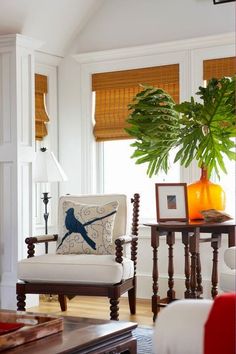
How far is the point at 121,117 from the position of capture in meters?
5.82

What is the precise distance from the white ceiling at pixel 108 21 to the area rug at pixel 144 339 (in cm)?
252

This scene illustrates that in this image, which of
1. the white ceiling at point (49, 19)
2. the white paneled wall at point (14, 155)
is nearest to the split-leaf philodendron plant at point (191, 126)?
the white paneled wall at point (14, 155)

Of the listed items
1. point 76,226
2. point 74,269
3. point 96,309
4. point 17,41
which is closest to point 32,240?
point 76,226

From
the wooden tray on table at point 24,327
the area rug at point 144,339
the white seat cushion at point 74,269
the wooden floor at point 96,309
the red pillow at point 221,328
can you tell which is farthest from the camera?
the wooden floor at point 96,309

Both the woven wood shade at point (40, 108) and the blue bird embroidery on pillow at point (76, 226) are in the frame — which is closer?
the blue bird embroidery on pillow at point (76, 226)

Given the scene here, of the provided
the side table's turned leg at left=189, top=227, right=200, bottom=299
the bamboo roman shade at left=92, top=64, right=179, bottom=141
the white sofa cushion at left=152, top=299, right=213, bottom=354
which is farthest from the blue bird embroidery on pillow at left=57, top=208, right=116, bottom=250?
the white sofa cushion at left=152, top=299, right=213, bottom=354

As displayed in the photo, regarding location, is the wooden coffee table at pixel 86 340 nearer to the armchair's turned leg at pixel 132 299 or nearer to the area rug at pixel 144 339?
the area rug at pixel 144 339

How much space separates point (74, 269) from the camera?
420 centimetres

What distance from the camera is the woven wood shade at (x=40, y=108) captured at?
5895mm

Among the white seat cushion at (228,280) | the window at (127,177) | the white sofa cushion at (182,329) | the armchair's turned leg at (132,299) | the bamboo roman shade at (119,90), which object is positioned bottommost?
the armchair's turned leg at (132,299)

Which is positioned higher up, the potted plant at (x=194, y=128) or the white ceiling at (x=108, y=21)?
the white ceiling at (x=108, y=21)

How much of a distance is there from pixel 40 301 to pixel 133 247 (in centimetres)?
130

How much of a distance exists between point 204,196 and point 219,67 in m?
1.32

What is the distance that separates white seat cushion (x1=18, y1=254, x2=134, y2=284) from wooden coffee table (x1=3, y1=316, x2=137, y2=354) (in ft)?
3.86
